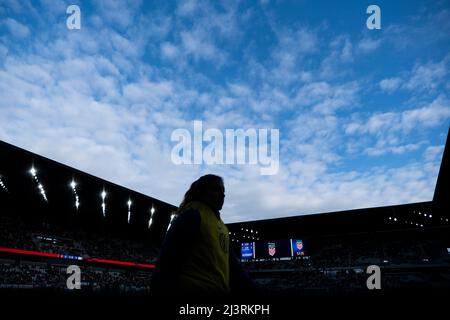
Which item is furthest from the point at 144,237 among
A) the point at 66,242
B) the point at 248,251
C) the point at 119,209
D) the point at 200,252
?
the point at 200,252

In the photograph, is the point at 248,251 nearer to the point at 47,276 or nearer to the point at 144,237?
the point at 144,237

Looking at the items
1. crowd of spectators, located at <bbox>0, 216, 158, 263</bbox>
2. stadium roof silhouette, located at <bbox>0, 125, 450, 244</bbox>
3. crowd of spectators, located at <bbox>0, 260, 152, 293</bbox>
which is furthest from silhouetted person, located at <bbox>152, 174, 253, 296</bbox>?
crowd of spectators, located at <bbox>0, 216, 158, 263</bbox>

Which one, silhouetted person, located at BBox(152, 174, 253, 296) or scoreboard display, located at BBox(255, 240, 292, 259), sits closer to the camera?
silhouetted person, located at BBox(152, 174, 253, 296)

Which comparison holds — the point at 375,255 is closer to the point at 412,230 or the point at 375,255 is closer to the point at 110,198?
the point at 412,230

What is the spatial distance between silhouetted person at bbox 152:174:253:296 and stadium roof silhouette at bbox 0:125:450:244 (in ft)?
66.1

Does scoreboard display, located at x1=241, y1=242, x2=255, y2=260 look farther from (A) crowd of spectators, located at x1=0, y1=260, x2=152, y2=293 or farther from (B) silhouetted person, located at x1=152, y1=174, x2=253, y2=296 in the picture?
(B) silhouetted person, located at x1=152, y1=174, x2=253, y2=296

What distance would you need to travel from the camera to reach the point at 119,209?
31.5 metres

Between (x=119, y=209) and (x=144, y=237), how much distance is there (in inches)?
431

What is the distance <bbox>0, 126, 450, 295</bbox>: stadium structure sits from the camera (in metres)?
24.1

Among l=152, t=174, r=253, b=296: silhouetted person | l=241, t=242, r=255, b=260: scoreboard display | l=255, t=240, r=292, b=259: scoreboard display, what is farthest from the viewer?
l=241, t=242, r=255, b=260: scoreboard display
